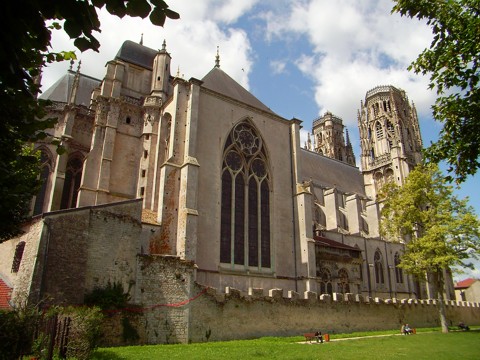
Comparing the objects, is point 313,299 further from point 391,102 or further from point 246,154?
point 391,102

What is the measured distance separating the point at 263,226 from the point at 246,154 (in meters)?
4.46

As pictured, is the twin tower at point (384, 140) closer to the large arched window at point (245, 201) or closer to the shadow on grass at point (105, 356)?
the large arched window at point (245, 201)

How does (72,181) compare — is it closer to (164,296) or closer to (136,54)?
(136,54)

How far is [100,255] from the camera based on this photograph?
13.8 metres

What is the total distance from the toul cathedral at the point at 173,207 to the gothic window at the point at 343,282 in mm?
132

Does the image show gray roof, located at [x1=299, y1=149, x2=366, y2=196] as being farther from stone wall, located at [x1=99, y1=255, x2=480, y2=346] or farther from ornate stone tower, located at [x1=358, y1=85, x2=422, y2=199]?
stone wall, located at [x1=99, y1=255, x2=480, y2=346]

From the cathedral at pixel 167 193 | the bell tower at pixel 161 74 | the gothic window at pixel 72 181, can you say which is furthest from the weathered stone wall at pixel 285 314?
the bell tower at pixel 161 74

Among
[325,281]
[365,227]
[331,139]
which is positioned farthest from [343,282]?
[331,139]

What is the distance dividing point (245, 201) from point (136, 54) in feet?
46.7

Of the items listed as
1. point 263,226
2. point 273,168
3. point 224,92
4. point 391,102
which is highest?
point 391,102

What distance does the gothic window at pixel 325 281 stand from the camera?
985 inches

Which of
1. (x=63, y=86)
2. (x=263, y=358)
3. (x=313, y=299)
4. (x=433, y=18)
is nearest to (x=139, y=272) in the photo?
(x=263, y=358)

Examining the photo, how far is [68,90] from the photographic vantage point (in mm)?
26375

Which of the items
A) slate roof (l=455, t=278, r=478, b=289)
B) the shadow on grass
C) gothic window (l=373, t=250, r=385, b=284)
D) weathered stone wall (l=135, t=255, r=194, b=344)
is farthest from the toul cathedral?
slate roof (l=455, t=278, r=478, b=289)
